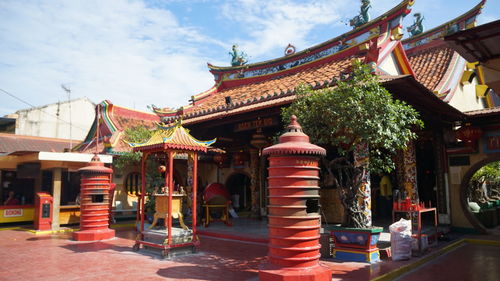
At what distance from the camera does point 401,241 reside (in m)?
7.66

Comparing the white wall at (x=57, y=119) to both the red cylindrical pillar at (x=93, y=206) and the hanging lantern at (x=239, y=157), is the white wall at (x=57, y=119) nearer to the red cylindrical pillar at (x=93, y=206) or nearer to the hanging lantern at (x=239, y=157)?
the hanging lantern at (x=239, y=157)

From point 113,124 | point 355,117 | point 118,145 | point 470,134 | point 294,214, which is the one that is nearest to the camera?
point 294,214

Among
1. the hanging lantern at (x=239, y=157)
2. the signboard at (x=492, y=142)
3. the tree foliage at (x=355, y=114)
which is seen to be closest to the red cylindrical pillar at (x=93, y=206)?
the hanging lantern at (x=239, y=157)

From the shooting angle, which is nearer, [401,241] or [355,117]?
[355,117]

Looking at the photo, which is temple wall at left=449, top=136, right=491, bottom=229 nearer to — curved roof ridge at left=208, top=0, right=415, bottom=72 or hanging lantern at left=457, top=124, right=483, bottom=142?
hanging lantern at left=457, top=124, right=483, bottom=142

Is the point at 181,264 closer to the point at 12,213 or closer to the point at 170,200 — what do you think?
the point at 170,200

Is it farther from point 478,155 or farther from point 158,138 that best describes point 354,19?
point 158,138

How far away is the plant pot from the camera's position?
741 cm

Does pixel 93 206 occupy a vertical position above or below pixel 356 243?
above

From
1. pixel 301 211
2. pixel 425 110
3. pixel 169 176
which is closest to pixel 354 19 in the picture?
pixel 425 110

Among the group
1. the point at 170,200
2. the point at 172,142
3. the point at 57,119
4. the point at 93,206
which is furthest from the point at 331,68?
the point at 57,119

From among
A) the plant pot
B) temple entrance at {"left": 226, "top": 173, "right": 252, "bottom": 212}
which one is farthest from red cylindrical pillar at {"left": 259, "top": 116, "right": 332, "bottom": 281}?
temple entrance at {"left": 226, "top": 173, "right": 252, "bottom": 212}

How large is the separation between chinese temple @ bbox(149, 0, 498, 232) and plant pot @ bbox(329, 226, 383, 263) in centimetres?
322

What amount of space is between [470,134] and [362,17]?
5827 mm
